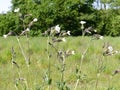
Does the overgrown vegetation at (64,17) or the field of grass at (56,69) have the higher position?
the field of grass at (56,69)

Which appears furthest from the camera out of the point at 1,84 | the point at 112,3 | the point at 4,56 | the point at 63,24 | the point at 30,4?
the point at 112,3

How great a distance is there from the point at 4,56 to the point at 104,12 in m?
38.1

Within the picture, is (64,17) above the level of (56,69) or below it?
below

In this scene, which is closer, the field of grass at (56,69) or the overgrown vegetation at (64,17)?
the field of grass at (56,69)

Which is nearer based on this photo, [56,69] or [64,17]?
[56,69]

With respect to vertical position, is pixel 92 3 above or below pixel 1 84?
below

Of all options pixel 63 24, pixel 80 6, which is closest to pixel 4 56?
pixel 63 24

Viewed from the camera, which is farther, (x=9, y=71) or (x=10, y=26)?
(x=10, y=26)

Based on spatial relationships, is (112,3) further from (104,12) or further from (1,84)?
(1,84)

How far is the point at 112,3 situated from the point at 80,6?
4.80m

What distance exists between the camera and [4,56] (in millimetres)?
7641

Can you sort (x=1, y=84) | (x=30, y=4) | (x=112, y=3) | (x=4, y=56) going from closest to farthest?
(x=1, y=84) → (x=4, y=56) → (x=30, y=4) → (x=112, y=3)

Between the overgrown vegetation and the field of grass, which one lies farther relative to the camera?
the overgrown vegetation

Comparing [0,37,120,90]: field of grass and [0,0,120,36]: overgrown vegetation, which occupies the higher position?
[0,37,120,90]: field of grass
